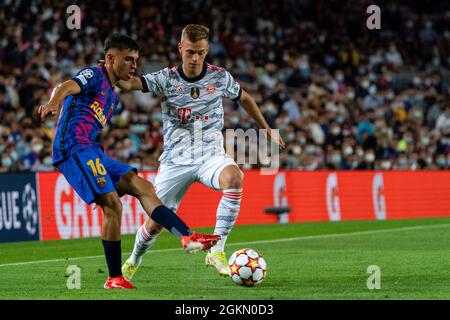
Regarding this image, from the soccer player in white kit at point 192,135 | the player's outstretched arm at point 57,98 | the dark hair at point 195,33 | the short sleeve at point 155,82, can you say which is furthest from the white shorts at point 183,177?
the player's outstretched arm at point 57,98

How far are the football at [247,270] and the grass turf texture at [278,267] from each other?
0.10m

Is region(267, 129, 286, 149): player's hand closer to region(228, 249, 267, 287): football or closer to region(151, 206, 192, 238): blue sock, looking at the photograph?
region(228, 249, 267, 287): football

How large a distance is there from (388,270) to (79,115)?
386 centimetres

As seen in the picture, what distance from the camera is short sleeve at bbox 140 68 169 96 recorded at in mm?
10547

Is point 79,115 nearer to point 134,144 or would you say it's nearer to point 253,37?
point 134,144

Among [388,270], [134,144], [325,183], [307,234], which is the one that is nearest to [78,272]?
[388,270]

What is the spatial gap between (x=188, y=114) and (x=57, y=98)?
214 cm

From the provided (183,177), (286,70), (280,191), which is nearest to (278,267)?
(183,177)

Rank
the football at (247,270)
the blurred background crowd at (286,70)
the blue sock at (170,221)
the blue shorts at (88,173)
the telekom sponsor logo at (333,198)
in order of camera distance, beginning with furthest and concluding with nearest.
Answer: the telekom sponsor logo at (333,198)
the blurred background crowd at (286,70)
the football at (247,270)
the blue shorts at (88,173)
the blue sock at (170,221)

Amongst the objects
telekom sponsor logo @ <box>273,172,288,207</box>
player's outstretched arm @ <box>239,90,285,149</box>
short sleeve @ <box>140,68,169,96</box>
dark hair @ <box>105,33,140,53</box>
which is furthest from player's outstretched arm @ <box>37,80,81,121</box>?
telekom sponsor logo @ <box>273,172,288,207</box>

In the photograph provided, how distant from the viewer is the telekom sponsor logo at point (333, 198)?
890 inches

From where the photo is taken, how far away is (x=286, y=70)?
27797 mm

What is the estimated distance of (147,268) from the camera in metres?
11.8

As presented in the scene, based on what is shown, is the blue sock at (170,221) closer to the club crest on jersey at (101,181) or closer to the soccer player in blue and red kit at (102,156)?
the soccer player in blue and red kit at (102,156)
